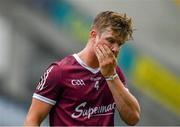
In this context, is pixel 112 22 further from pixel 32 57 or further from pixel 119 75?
pixel 32 57

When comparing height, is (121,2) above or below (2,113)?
above

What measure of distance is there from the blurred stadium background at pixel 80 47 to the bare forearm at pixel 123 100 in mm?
1078

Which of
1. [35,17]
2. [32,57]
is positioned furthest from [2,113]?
[35,17]

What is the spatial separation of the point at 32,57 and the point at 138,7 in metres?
0.76

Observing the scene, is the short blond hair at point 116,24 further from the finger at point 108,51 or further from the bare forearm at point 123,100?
the bare forearm at point 123,100

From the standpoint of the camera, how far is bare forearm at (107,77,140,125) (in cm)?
173

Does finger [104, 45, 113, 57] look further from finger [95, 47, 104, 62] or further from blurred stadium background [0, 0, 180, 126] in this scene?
blurred stadium background [0, 0, 180, 126]

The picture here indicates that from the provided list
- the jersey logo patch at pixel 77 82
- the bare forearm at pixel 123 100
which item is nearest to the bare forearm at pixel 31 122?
the jersey logo patch at pixel 77 82

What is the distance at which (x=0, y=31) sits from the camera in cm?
293

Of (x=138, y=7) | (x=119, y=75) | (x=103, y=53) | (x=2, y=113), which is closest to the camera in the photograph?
(x=103, y=53)

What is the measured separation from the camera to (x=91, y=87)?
1.80 meters

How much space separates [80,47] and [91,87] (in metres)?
1.23

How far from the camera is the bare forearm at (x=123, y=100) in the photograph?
1727 millimetres

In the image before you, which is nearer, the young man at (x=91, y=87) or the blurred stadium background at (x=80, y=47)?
the young man at (x=91, y=87)
